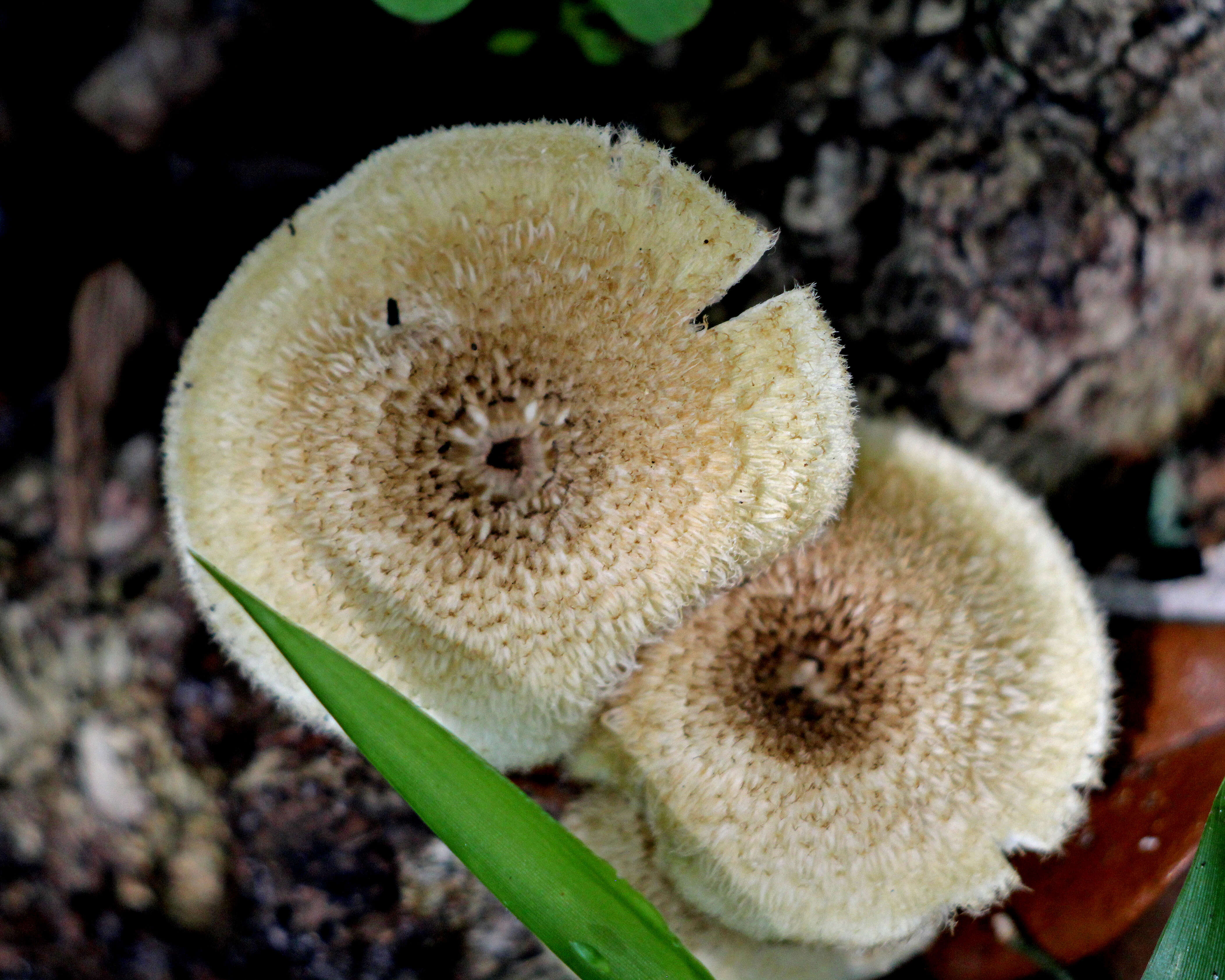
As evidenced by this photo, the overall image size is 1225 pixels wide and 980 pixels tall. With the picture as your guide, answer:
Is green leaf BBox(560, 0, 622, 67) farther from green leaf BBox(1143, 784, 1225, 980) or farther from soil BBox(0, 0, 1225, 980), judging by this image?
green leaf BBox(1143, 784, 1225, 980)

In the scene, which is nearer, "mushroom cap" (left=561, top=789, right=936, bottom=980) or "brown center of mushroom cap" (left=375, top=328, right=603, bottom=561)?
"brown center of mushroom cap" (left=375, top=328, right=603, bottom=561)

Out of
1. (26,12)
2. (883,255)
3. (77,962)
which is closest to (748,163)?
(883,255)

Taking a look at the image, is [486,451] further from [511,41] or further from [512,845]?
[511,41]

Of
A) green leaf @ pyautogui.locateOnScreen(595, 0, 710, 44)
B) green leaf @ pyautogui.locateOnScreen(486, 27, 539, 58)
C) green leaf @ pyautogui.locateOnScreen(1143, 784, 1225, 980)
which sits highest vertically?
green leaf @ pyautogui.locateOnScreen(595, 0, 710, 44)

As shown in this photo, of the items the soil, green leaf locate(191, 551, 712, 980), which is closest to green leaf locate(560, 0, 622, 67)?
the soil

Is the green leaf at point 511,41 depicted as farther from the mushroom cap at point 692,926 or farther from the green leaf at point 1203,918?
the green leaf at point 1203,918

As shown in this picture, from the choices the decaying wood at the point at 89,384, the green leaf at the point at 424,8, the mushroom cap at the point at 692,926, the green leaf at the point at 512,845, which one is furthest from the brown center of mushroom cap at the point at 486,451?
the decaying wood at the point at 89,384
